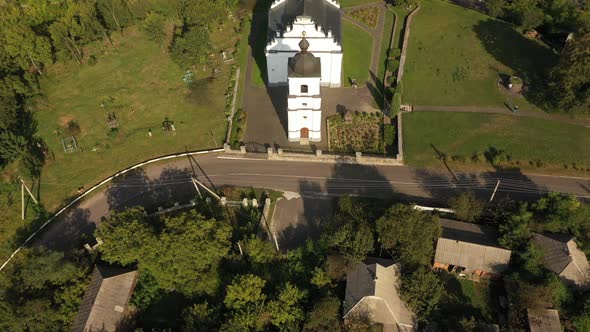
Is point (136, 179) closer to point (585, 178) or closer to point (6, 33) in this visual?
point (6, 33)

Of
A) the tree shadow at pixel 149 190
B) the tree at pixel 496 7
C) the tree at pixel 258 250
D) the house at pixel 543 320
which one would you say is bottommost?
the house at pixel 543 320

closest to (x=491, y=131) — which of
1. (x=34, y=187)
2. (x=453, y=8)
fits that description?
(x=453, y=8)

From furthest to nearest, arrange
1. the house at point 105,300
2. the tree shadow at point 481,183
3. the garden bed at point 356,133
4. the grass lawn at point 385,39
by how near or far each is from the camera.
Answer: the grass lawn at point 385,39
the garden bed at point 356,133
the tree shadow at point 481,183
the house at point 105,300

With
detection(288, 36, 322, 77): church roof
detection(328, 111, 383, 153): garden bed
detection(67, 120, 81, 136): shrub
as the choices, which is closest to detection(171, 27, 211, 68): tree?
detection(67, 120, 81, 136): shrub

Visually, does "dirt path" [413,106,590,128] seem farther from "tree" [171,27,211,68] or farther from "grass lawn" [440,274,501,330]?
"tree" [171,27,211,68]

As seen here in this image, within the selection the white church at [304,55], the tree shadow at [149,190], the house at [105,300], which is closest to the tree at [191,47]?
the white church at [304,55]

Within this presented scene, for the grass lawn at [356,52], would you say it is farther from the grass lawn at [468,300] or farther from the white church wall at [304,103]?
the grass lawn at [468,300]
